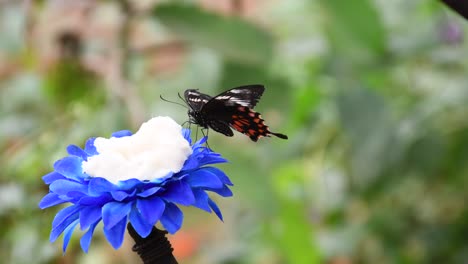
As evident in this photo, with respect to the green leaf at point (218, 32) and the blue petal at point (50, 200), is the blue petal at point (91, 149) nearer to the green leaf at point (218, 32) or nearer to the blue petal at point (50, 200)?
the blue petal at point (50, 200)

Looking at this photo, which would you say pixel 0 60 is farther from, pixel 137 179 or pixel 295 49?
pixel 137 179

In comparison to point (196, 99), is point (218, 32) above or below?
above

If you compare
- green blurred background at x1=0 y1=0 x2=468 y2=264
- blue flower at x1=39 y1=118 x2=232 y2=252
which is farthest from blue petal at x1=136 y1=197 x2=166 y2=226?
green blurred background at x1=0 y1=0 x2=468 y2=264

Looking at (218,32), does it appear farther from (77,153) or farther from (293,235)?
(77,153)

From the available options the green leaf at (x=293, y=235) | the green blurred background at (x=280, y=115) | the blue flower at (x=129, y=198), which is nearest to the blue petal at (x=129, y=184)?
the blue flower at (x=129, y=198)

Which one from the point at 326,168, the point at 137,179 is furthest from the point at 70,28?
the point at 137,179

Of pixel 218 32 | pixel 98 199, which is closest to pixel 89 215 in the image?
pixel 98 199
